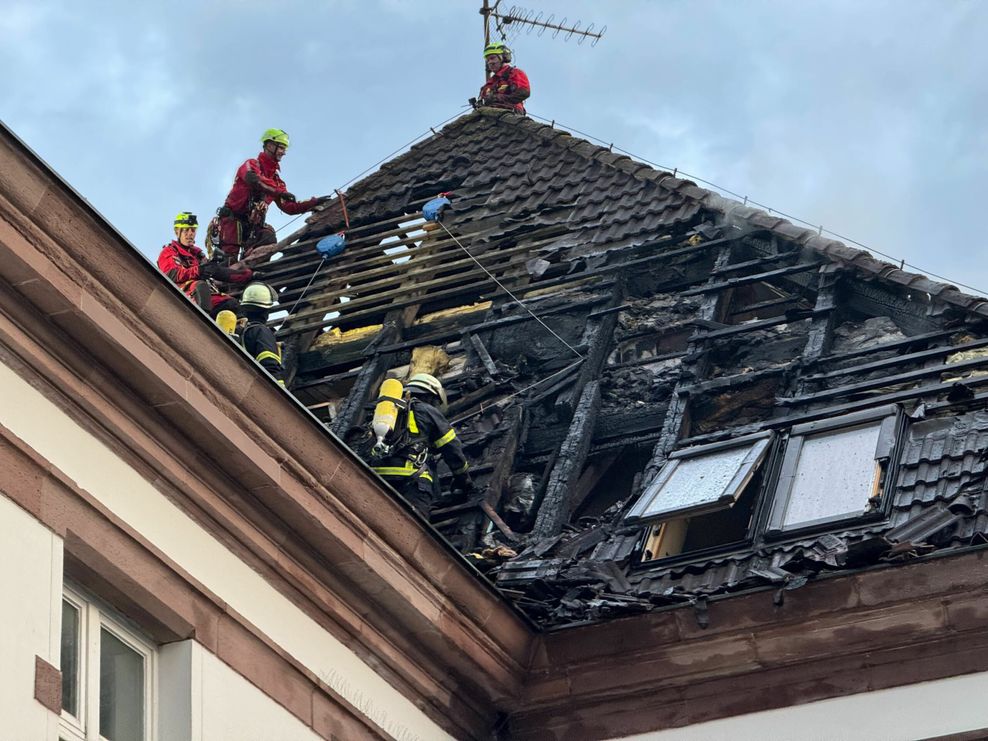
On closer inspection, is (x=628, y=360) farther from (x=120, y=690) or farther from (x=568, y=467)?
(x=120, y=690)

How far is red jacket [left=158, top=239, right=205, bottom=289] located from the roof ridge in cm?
422

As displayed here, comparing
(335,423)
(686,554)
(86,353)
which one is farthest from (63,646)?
(335,423)

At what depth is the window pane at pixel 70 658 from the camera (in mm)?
10969

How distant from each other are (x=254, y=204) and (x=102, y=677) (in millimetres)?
11927

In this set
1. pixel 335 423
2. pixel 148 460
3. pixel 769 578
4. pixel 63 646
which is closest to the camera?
pixel 63 646

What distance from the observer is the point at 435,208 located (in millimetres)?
22500

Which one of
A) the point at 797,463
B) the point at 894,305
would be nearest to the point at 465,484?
the point at 797,463

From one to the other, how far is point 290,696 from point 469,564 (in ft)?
5.81

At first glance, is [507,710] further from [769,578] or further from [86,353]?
[86,353]

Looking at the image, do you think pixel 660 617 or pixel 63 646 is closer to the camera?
pixel 63 646

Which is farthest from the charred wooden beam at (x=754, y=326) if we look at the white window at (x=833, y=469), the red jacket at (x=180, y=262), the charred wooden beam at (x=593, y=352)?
the red jacket at (x=180, y=262)

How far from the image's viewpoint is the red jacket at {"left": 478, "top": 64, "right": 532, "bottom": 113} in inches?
981

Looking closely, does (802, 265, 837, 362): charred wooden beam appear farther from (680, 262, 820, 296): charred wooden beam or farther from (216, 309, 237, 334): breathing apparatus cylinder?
(216, 309, 237, 334): breathing apparatus cylinder

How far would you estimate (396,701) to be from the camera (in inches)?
538
